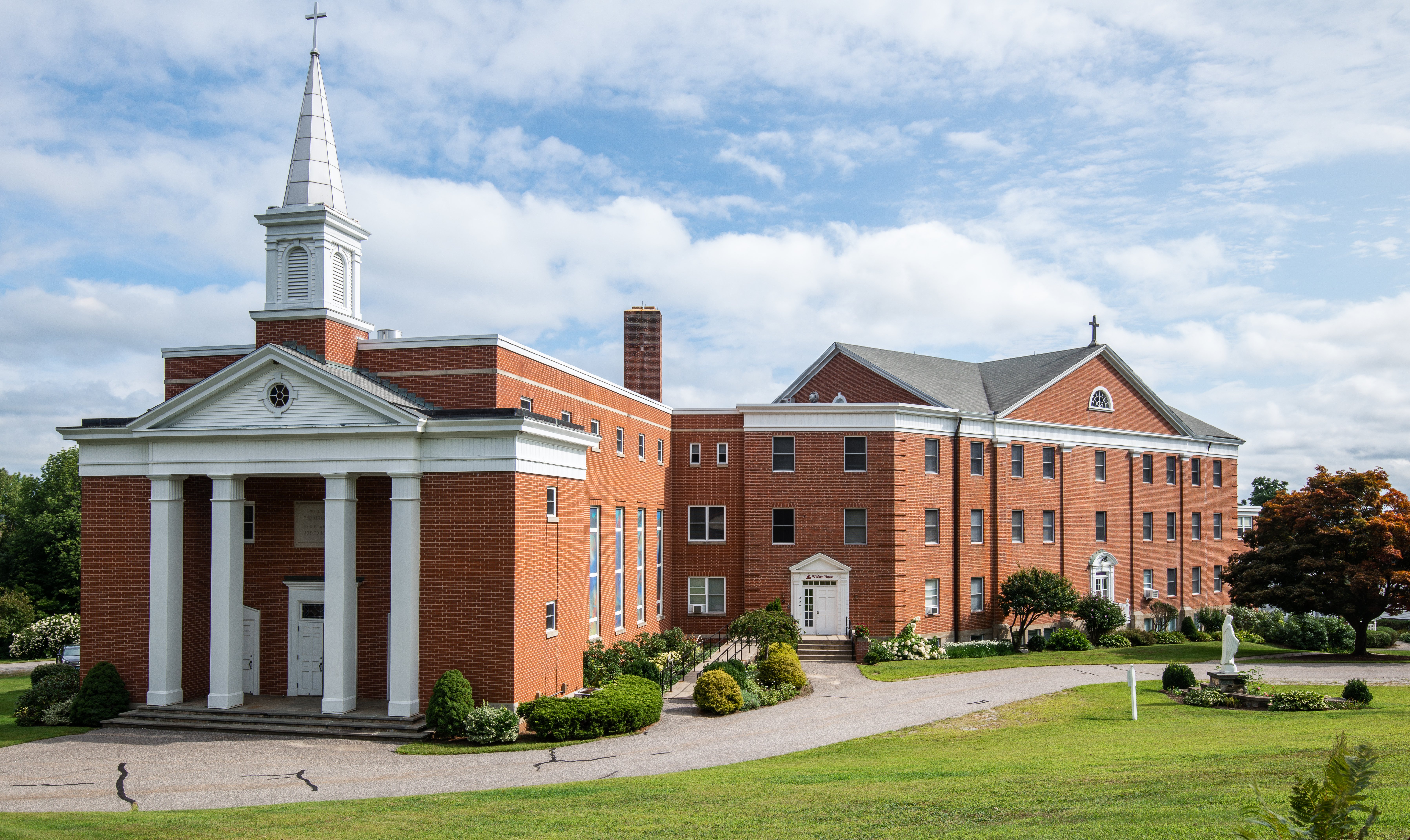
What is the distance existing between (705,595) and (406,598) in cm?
1903

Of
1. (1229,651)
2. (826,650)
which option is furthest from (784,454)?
(1229,651)

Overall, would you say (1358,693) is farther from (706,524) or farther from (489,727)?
(706,524)

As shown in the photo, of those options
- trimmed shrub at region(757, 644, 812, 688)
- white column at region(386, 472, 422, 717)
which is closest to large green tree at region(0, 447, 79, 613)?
white column at region(386, 472, 422, 717)

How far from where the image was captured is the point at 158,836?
13.1 m

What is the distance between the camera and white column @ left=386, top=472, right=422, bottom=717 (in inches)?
883

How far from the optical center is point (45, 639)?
50.3 meters

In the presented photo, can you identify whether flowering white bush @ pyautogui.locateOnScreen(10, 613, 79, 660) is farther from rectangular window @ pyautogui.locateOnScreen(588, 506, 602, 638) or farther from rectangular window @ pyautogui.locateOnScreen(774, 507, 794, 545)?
rectangular window @ pyautogui.locateOnScreen(774, 507, 794, 545)

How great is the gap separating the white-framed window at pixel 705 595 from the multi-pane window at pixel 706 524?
5.37ft

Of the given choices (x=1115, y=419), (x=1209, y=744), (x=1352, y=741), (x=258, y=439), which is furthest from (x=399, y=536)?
(x=1115, y=419)

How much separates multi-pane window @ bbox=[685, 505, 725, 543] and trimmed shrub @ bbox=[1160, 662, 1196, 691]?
17.7 metres

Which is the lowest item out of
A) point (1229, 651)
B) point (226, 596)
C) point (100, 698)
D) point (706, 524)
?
point (100, 698)

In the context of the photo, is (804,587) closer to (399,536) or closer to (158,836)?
(399,536)

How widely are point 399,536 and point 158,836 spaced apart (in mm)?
10142

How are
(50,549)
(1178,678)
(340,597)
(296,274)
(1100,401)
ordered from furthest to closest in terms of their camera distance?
(50,549), (1100,401), (1178,678), (296,274), (340,597)
